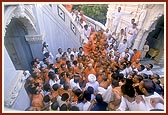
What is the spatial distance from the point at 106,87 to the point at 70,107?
1.12 feet

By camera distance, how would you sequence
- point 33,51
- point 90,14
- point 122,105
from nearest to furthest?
point 122,105 < point 90,14 < point 33,51

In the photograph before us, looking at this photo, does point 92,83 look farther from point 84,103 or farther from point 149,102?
point 149,102

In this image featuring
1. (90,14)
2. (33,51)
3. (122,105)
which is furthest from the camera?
(33,51)

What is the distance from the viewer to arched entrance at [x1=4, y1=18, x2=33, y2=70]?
9.59 ft

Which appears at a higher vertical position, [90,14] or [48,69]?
[90,14]

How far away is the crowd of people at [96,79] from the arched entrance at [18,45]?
11cm

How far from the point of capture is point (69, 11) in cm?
287

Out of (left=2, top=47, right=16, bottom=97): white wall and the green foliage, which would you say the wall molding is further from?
the green foliage

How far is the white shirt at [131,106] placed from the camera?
2.54 meters

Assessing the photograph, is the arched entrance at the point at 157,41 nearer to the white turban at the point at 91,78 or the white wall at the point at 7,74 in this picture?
the white turban at the point at 91,78

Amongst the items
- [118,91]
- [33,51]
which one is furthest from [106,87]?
[33,51]

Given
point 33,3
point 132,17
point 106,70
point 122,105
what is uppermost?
point 33,3

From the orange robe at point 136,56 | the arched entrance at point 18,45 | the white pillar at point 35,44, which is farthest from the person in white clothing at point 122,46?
the arched entrance at point 18,45

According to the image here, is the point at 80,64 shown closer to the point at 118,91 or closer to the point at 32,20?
the point at 118,91
